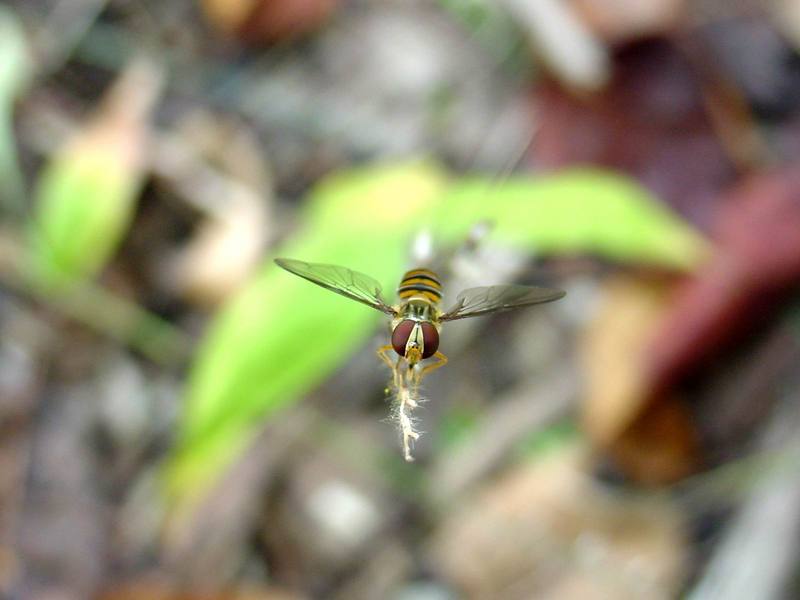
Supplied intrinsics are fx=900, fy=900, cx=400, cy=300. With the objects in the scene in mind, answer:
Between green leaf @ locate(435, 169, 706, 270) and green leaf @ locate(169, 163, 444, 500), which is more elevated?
green leaf @ locate(435, 169, 706, 270)

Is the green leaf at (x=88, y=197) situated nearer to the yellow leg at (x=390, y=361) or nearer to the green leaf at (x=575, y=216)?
the green leaf at (x=575, y=216)

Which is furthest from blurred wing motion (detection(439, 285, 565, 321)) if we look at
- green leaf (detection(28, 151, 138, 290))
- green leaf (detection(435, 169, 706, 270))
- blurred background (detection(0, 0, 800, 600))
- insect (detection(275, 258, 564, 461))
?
green leaf (detection(28, 151, 138, 290))

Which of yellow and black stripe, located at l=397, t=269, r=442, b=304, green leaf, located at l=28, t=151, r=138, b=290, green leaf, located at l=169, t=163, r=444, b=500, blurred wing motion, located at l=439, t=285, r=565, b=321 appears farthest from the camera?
green leaf, located at l=28, t=151, r=138, b=290

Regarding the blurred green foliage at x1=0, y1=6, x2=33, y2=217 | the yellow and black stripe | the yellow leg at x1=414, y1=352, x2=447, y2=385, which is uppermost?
the blurred green foliage at x1=0, y1=6, x2=33, y2=217

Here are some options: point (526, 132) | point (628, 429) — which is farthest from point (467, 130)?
point (628, 429)

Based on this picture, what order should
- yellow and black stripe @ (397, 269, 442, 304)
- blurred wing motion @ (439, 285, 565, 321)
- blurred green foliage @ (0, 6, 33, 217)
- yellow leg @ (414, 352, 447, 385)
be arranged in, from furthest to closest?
1. blurred green foliage @ (0, 6, 33, 217)
2. yellow and black stripe @ (397, 269, 442, 304)
3. blurred wing motion @ (439, 285, 565, 321)
4. yellow leg @ (414, 352, 447, 385)

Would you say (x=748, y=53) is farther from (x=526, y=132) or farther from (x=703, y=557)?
(x=703, y=557)

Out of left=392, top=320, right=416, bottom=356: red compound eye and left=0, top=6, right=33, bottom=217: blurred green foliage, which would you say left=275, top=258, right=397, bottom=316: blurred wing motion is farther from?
left=0, top=6, right=33, bottom=217: blurred green foliage
